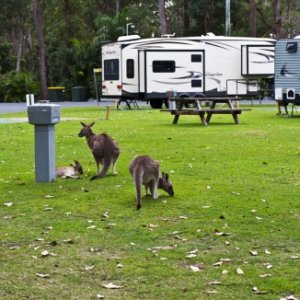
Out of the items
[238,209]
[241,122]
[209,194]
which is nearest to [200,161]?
[209,194]

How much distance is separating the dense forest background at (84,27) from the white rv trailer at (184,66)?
36.0 ft

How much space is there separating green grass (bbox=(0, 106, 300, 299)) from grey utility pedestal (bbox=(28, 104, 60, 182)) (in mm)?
231

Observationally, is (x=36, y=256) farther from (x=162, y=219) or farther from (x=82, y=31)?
(x=82, y=31)

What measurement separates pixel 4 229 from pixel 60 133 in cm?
1084

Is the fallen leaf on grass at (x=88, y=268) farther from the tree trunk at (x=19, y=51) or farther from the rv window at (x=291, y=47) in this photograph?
the tree trunk at (x=19, y=51)

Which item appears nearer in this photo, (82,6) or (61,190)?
(61,190)

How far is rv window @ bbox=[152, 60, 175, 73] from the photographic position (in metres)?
30.7

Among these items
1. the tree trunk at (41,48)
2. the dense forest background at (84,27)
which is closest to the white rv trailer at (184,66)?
the dense forest background at (84,27)

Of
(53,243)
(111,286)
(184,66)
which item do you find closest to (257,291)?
(111,286)

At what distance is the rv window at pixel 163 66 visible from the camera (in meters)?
→ 30.7

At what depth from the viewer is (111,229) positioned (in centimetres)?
705

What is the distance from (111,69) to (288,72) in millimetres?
9775

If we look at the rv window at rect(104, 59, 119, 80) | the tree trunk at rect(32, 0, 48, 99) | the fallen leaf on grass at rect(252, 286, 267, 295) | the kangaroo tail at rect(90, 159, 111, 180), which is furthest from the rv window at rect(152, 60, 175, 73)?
the fallen leaf on grass at rect(252, 286, 267, 295)

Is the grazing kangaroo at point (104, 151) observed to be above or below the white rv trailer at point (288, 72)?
below
